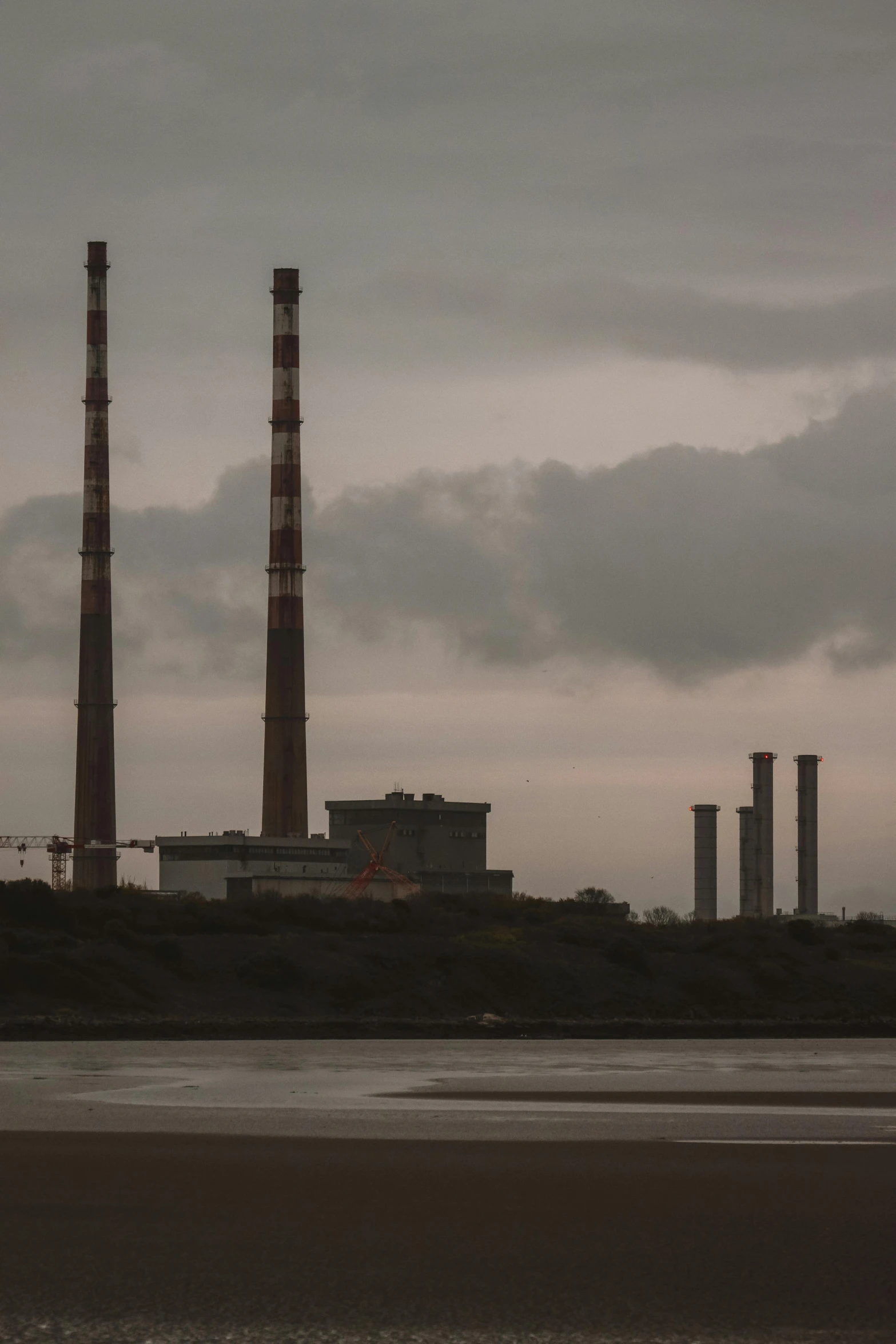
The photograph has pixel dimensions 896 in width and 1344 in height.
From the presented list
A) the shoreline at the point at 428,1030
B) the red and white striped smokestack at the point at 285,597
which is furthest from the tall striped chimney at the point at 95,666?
the shoreline at the point at 428,1030

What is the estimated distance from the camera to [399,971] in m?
37.9

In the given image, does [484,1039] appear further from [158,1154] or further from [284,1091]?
[158,1154]

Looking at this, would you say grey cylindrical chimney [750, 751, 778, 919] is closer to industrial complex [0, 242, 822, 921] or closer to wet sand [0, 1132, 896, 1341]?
industrial complex [0, 242, 822, 921]

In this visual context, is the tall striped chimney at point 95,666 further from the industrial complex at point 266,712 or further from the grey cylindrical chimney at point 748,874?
the grey cylindrical chimney at point 748,874

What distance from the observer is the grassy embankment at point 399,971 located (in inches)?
1229

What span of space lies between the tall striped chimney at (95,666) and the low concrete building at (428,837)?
45.8ft

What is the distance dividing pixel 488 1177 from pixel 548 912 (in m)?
58.2

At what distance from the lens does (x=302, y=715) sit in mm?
67188

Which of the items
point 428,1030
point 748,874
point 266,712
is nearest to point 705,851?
point 748,874

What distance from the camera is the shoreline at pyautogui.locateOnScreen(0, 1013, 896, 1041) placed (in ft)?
67.6

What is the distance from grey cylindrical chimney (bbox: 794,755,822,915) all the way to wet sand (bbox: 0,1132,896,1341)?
79.3 metres

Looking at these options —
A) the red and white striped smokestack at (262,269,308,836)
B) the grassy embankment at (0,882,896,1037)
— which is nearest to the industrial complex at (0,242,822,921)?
the red and white striped smokestack at (262,269,308,836)

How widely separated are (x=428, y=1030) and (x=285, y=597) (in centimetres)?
4619

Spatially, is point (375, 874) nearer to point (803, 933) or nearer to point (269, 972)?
point (803, 933)
